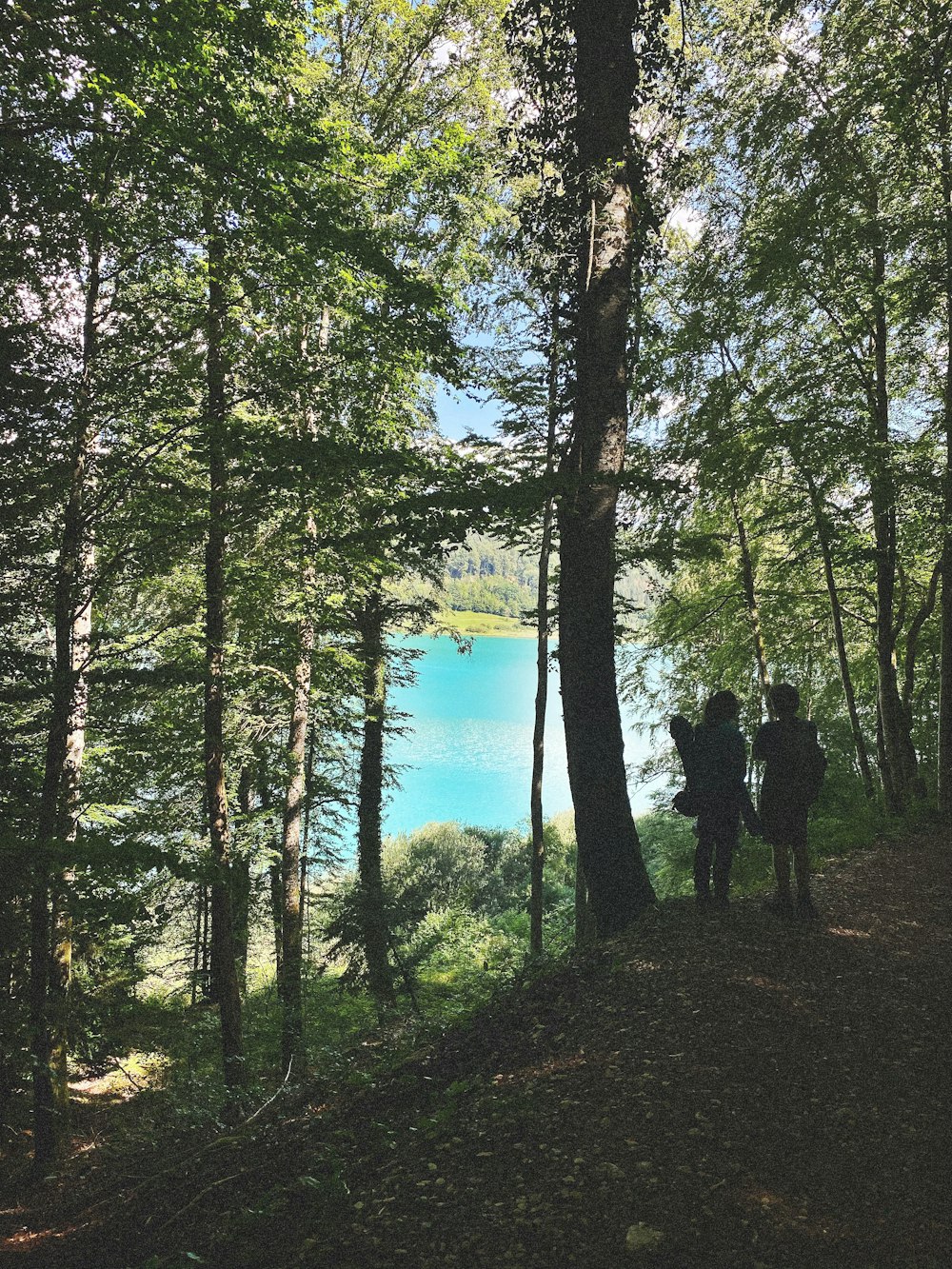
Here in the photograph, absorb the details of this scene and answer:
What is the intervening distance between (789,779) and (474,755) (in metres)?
62.6

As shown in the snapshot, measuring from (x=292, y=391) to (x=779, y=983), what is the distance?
6778mm

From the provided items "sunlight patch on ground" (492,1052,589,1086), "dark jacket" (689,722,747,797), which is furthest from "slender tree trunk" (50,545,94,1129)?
"dark jacket" (689,722,747,797)

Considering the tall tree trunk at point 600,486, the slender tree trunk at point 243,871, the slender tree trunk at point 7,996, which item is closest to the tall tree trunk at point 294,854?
the slender tree trunk at point 243,871

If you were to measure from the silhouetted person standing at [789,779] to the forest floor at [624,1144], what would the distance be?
1.65 ft

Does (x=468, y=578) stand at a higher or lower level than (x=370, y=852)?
higher

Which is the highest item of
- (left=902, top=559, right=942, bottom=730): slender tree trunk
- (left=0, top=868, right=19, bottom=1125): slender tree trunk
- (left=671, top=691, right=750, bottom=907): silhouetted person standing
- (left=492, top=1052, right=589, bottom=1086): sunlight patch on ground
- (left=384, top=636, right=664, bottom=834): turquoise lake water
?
(left=902, top=559, right=942, bottom=730): slender tree trunk

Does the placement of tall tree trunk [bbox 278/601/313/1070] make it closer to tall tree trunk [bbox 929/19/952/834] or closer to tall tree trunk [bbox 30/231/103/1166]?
tall tree trunk [bbox 30/231/103/1166]

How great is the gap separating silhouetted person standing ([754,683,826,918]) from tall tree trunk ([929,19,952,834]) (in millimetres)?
3647

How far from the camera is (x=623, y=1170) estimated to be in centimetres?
241

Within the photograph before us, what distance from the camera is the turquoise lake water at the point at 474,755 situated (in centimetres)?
4938

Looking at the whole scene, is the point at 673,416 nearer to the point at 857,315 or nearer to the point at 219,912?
the point at 857,315

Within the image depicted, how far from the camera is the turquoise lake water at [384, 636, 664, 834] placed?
49375 millimetres

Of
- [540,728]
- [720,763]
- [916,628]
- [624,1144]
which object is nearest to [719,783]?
[720,763]

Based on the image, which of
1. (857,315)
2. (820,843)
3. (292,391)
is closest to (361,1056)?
(292,391)
